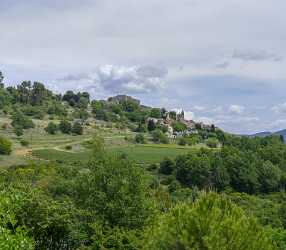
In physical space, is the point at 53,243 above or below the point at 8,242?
below

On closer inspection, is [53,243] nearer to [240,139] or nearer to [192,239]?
[192,239]

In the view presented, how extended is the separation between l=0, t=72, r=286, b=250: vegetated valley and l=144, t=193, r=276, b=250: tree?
0.03m

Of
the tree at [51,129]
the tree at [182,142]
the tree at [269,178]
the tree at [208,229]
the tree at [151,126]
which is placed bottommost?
the tree at [269,178]

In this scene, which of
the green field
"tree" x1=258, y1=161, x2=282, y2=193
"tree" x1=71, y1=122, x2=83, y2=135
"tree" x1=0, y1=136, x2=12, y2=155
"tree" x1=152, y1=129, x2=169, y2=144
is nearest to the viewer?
the green field

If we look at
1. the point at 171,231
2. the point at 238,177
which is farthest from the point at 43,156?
the point at 171,231

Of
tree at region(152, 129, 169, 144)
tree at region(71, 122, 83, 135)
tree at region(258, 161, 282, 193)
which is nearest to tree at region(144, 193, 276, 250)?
tree at region(258, 161, 282, 193)

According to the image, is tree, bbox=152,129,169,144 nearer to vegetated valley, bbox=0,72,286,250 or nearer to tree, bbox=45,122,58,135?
vegetated valley, bbox=0,72,286,250

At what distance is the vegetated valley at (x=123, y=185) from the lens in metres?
17.5

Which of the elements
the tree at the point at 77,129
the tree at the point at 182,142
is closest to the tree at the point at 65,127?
the tree at the point at 77,129

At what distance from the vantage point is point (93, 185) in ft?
87.8

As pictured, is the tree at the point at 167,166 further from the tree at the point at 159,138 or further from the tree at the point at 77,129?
the tree at the point at 159,138

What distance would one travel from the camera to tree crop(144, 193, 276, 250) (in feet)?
55.4

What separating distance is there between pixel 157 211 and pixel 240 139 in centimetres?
13028

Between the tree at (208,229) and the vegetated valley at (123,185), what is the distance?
33 millimetres
